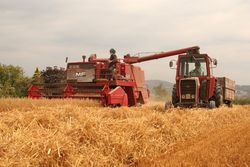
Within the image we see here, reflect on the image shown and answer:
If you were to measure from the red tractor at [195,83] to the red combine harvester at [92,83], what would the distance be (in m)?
1.73

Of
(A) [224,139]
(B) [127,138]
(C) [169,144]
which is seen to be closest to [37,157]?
(B) [127,138]

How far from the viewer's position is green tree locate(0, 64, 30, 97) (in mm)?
32059

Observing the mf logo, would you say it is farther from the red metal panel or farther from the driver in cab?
the driver in cab

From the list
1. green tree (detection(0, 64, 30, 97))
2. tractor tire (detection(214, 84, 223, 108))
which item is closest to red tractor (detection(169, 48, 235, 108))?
tractor tire (detection(214, 84, 223, 108))

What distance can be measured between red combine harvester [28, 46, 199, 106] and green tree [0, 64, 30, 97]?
16235 mm

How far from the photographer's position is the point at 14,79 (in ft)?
109

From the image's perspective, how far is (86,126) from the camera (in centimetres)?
573

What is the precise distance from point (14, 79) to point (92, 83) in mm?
19625

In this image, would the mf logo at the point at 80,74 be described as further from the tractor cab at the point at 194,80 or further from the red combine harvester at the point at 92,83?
the tractor cab at the point at 194,80

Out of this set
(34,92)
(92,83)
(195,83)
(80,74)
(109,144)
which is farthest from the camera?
(34,92)

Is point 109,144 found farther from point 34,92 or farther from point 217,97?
point 34,92

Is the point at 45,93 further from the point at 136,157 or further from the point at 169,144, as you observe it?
the point at 136,157

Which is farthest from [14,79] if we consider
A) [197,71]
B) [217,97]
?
[217,97]

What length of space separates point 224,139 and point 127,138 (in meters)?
2.20
